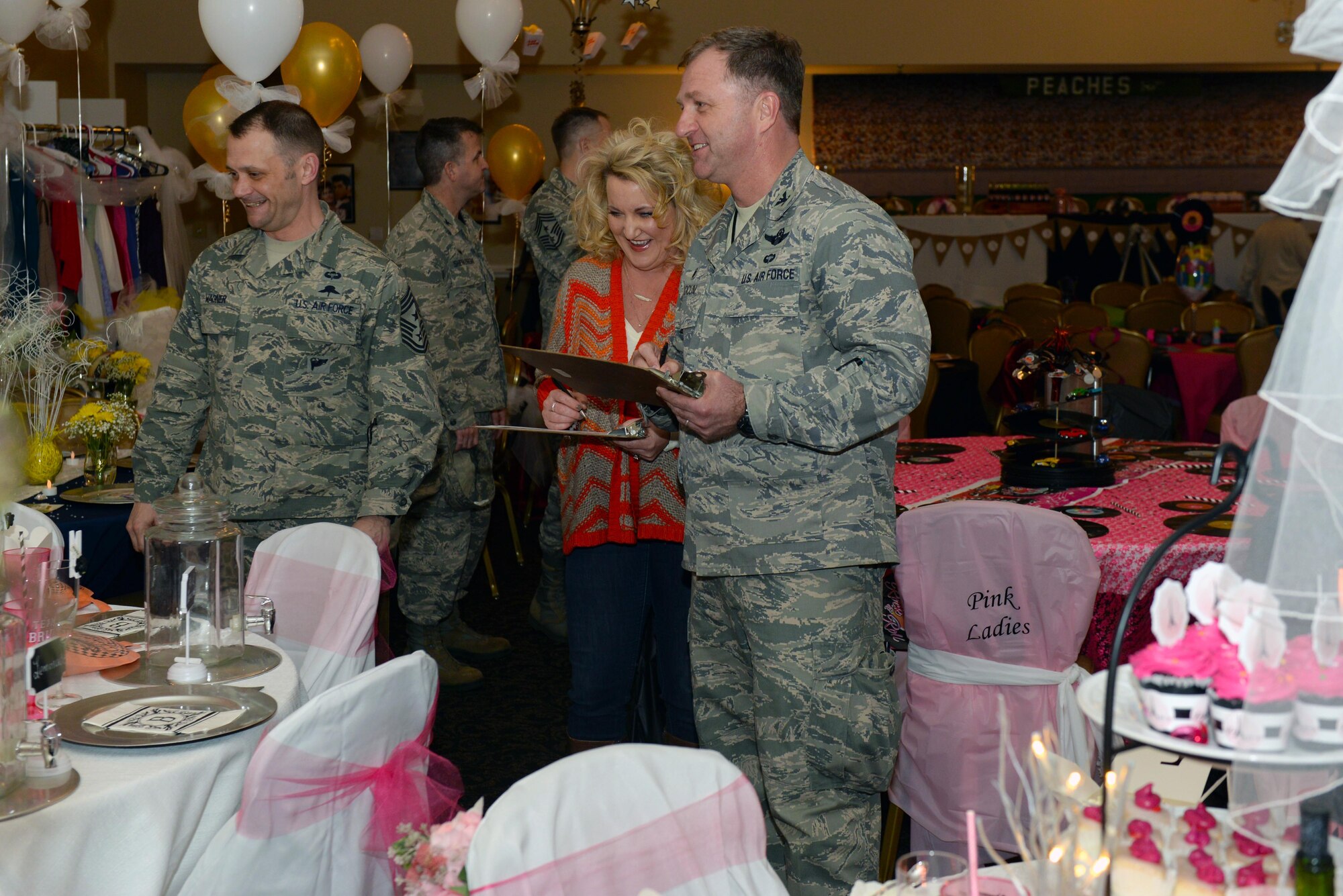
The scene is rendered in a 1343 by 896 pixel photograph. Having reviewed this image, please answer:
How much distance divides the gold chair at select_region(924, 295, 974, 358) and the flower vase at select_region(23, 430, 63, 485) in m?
5.21

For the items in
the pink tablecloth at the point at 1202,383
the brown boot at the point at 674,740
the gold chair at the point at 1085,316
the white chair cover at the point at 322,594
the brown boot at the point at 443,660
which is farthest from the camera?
the gold chair at the point at 1085,316

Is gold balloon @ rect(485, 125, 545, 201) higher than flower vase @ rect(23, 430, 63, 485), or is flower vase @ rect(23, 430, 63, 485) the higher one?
gold balloon @ rect(485, 125, 545, 201)

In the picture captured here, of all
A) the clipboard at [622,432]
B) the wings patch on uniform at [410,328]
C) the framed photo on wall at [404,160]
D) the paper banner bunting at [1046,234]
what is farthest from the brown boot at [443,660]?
the framed photo on wall at [404,160]

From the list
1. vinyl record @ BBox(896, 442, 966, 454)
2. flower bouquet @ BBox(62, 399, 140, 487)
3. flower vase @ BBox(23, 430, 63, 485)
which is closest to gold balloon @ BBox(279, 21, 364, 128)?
flower bouquet @ BBox(62, 399, 140, 487)

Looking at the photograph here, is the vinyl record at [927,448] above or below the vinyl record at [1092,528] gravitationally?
above

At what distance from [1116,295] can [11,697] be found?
831cm

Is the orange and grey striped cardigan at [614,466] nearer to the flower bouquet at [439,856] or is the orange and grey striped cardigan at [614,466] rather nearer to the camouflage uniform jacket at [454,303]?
the flower bouquet at [439,856]

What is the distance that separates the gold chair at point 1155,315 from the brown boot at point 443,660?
17.1 ft

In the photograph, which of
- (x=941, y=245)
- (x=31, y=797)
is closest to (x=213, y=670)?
(x=31, y=797)

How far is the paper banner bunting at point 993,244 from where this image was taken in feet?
30.2

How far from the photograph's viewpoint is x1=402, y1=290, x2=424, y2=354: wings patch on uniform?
2898mm

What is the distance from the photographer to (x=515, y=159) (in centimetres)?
690

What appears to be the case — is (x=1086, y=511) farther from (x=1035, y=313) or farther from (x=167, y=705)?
(x=1035, y=313)

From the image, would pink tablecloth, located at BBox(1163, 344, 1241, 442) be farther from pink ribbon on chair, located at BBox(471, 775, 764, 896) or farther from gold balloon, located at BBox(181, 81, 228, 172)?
pink ribbon on chair, located at BBox(471, 775, 764, 896)
